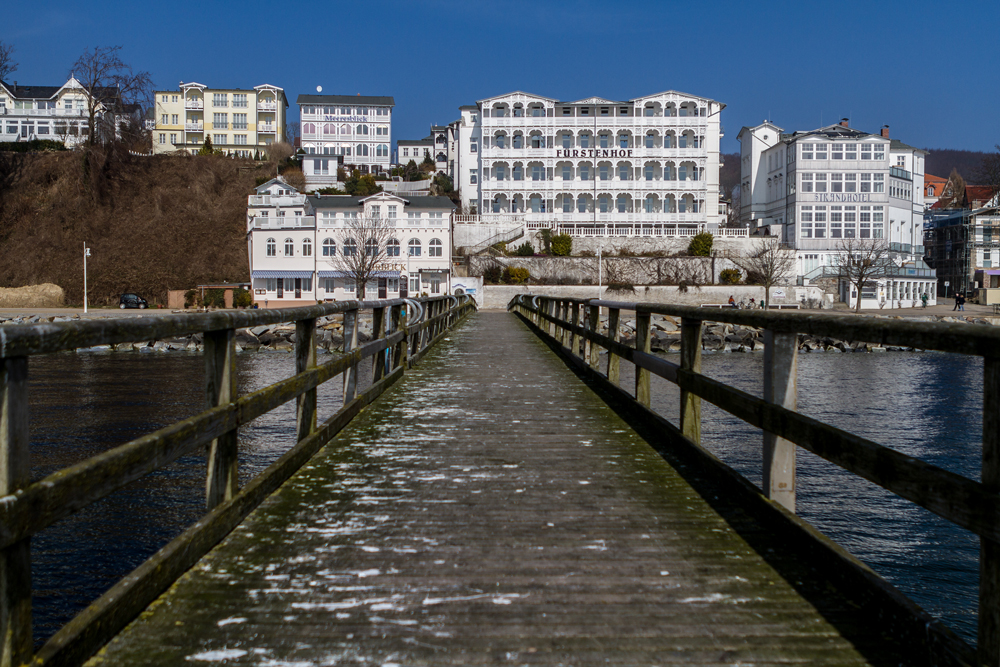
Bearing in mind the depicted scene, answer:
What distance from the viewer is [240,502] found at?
4395mm

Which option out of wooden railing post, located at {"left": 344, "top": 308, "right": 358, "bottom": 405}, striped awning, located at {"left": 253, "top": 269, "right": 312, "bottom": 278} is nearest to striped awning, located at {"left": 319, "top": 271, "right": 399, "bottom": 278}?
striped awning, located at {"left": 253, "top": 269, "right": 312, "bottom": 278}

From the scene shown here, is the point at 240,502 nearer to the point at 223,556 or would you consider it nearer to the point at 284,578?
the point at 223,556

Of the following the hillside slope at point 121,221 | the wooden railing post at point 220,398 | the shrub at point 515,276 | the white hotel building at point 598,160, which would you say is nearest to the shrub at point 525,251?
the shrub at point 515,276

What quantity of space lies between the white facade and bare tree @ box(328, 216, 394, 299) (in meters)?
62.0

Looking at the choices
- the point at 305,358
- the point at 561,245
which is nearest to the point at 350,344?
the point at 305,358

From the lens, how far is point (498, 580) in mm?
3576

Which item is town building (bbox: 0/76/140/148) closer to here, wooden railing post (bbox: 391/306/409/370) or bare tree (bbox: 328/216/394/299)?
bare tree (bbox: 328/216/394/299)

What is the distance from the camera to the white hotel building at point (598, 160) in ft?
261

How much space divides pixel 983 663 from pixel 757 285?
67.5 metres

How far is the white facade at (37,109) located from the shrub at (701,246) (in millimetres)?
84996

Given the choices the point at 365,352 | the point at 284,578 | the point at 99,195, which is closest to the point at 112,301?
the point at 99,195

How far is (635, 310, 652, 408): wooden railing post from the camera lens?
24.8 feet

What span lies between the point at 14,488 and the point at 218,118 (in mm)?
122785

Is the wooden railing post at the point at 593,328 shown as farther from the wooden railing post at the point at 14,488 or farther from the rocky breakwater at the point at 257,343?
the rocky breakwater at the point at 257,343
